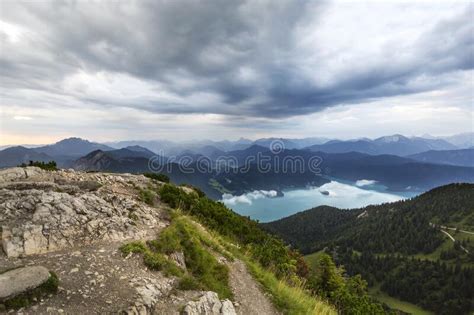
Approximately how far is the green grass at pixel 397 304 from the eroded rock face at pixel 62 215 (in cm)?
16400

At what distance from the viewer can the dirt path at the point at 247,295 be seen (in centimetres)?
1052

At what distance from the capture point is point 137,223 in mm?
12914

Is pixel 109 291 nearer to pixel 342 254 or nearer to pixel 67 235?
pixel 67 235

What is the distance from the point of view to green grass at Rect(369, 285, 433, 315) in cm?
13462

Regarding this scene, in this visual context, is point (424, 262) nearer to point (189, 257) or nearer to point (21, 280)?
point (189, 257)

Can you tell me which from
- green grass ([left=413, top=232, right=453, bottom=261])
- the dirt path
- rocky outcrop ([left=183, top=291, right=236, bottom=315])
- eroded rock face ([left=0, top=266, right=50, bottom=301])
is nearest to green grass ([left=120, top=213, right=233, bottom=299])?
the dirt path

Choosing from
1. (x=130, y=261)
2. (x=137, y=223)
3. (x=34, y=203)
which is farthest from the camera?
(x=137, y=223)

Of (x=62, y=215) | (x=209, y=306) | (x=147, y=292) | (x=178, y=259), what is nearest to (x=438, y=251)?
(x=178, y=259)

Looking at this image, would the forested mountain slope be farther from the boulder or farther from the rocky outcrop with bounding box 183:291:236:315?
the boulder

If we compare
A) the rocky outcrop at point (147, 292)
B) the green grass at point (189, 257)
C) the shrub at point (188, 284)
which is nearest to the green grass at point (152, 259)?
the green grass at point (189, 257)

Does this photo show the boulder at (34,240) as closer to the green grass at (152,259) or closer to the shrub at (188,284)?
the green grass at (152,259)

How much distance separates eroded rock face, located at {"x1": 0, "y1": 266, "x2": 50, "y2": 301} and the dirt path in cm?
655

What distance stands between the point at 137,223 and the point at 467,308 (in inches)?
6538


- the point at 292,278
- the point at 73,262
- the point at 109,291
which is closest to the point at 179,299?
the point at 109,291
